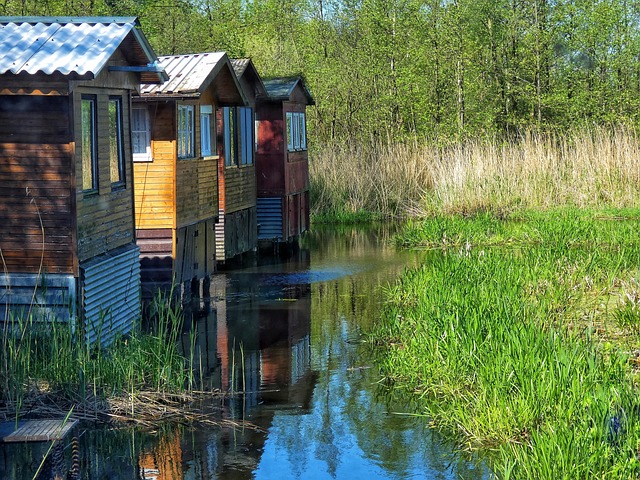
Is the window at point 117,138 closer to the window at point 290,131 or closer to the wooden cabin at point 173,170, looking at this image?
the wooden cabin at point 173,170

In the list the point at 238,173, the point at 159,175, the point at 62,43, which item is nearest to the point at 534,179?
the point at 238,173

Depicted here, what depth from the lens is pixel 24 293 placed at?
11.6 metres

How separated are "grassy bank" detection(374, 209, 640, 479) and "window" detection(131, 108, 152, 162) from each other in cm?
423

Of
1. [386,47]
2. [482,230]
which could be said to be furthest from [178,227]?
[386,47]

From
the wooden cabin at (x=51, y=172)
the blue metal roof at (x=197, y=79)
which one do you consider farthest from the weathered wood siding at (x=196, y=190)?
the wooden cabin at (x=51, y=172)

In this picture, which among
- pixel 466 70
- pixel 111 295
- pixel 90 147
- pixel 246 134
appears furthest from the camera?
pixel 466 70

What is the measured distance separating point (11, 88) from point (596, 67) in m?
29.6

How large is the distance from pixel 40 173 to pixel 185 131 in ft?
18.9

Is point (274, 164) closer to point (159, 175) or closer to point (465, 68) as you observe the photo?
point (159, 175)

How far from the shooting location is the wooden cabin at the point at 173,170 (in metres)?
16.3

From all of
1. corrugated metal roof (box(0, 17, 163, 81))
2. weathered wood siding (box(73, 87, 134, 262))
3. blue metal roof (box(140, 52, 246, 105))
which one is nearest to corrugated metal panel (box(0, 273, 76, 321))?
weathered wood siding (box(73, 87, 134, 262))

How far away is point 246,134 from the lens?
21.8m

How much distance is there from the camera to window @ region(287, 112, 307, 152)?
79.9ft

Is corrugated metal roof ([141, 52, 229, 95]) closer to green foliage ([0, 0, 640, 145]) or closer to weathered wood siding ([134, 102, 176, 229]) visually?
weathered wood siding ([134, 102, 176, 229])
